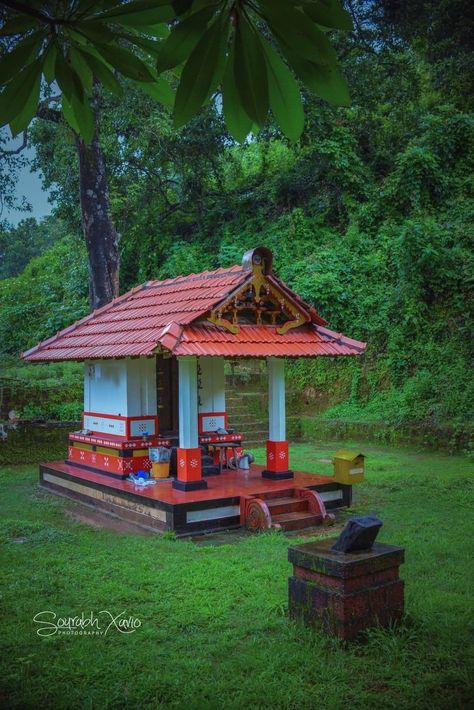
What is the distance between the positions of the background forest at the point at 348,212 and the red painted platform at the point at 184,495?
4.23m

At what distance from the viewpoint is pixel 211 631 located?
4562mm

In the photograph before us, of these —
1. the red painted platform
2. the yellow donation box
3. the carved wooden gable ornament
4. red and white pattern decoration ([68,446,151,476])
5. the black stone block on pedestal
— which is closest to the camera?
the black stone block on pedestal

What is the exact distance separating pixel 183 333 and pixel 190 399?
0.86 metres

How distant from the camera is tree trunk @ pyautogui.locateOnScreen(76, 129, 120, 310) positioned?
1430 centimetres

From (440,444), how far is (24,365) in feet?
35.7

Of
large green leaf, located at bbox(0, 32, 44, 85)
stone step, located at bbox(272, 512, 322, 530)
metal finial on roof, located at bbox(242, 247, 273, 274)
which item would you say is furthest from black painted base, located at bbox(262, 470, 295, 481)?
large green leaf, located at bbox(0, 32, 44, 85)

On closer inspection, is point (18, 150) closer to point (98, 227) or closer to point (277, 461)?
point (98, 227)

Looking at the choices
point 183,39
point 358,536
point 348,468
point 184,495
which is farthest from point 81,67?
point 348,468

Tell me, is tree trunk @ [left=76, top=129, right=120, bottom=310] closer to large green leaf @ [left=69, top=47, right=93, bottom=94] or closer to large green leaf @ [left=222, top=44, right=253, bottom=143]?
large green leaf @ [left=69, top=47, right=93, bottom=94]

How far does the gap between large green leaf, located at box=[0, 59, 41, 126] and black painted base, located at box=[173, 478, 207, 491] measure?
277 inches

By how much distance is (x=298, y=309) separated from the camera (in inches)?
367

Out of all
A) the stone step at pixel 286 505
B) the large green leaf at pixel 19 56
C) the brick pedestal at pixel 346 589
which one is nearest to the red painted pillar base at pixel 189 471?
the stone step at pixel 286 505

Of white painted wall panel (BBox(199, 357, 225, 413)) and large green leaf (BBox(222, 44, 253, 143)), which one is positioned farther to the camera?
white painted wall panel (BBox(199, 357, 225, 413))

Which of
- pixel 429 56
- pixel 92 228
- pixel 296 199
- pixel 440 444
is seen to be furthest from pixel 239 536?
pixel 296 199
